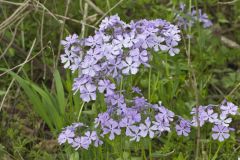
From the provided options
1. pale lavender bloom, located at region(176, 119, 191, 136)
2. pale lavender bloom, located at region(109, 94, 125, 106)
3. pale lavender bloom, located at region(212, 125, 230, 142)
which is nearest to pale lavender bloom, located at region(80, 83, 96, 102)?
pale lavender bloom, located at region(109, 94, 125, 106)

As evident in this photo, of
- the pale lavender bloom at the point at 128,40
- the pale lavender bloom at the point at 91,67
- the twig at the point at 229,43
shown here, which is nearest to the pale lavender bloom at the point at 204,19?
the twig at the point at 229,43

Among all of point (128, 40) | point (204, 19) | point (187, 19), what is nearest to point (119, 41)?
point (128, 40)

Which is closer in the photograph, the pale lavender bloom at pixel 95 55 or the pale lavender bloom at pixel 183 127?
the pale lavender bloom at pixel 95 55

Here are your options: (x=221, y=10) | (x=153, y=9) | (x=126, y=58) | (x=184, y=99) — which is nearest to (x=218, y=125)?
(x=126, y=58)

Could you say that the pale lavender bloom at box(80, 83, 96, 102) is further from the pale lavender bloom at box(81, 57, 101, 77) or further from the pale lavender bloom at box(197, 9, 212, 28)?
the pale lavender bloom at box(197, 9, 212, 28)

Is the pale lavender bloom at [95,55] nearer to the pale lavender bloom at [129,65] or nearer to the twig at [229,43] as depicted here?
the pale lavender bloom at [129,65]
